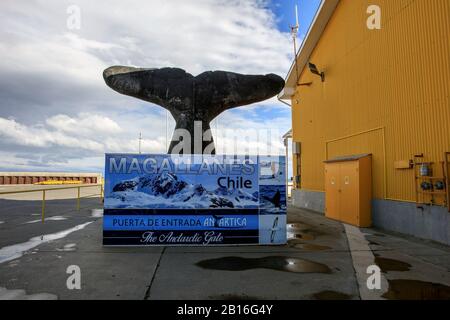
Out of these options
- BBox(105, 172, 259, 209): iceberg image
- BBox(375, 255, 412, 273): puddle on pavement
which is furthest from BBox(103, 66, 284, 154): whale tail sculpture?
BBox(375, 255, 412, 273): puddle on pavement

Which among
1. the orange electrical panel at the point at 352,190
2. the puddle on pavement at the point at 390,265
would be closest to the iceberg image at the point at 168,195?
the puddle on pavement at the point at 390,265

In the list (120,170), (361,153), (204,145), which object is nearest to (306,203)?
(361,153)

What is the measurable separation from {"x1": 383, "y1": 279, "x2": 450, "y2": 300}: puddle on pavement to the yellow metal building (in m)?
3.68

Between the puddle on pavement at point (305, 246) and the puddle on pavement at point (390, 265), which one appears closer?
the puddle on pavement at point (390, 265)

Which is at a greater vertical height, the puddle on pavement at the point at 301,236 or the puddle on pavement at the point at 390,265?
the puddle on pavement at the point at 301,236

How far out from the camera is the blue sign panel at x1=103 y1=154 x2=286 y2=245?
807cm

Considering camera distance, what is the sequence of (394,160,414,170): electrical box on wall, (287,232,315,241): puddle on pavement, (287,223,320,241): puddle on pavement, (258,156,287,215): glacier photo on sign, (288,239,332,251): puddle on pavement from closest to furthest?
(288,239,332,251): puddle on pavement < (258,156,287,215): glacier photo on sign < (287,232,315,241): puddle on pavement < (287,223,320,241): puddle on pavement < (394,160,414,170): electrical box on wall

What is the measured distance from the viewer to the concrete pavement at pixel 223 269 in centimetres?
487

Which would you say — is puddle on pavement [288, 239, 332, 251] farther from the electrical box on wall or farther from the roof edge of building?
the roof edge of building

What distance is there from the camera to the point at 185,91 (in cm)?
1001

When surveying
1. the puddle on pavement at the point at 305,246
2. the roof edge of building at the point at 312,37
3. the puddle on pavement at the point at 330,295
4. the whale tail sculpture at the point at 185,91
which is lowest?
the puddle on pavement at the point at 330,295

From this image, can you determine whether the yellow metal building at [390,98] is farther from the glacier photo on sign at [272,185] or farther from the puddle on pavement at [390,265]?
the glacier photo on sign at [272,185]

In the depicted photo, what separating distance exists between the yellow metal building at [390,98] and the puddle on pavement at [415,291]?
3684 mm

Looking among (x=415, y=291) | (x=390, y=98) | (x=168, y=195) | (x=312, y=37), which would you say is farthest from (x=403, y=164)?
(x=312, y=37)
